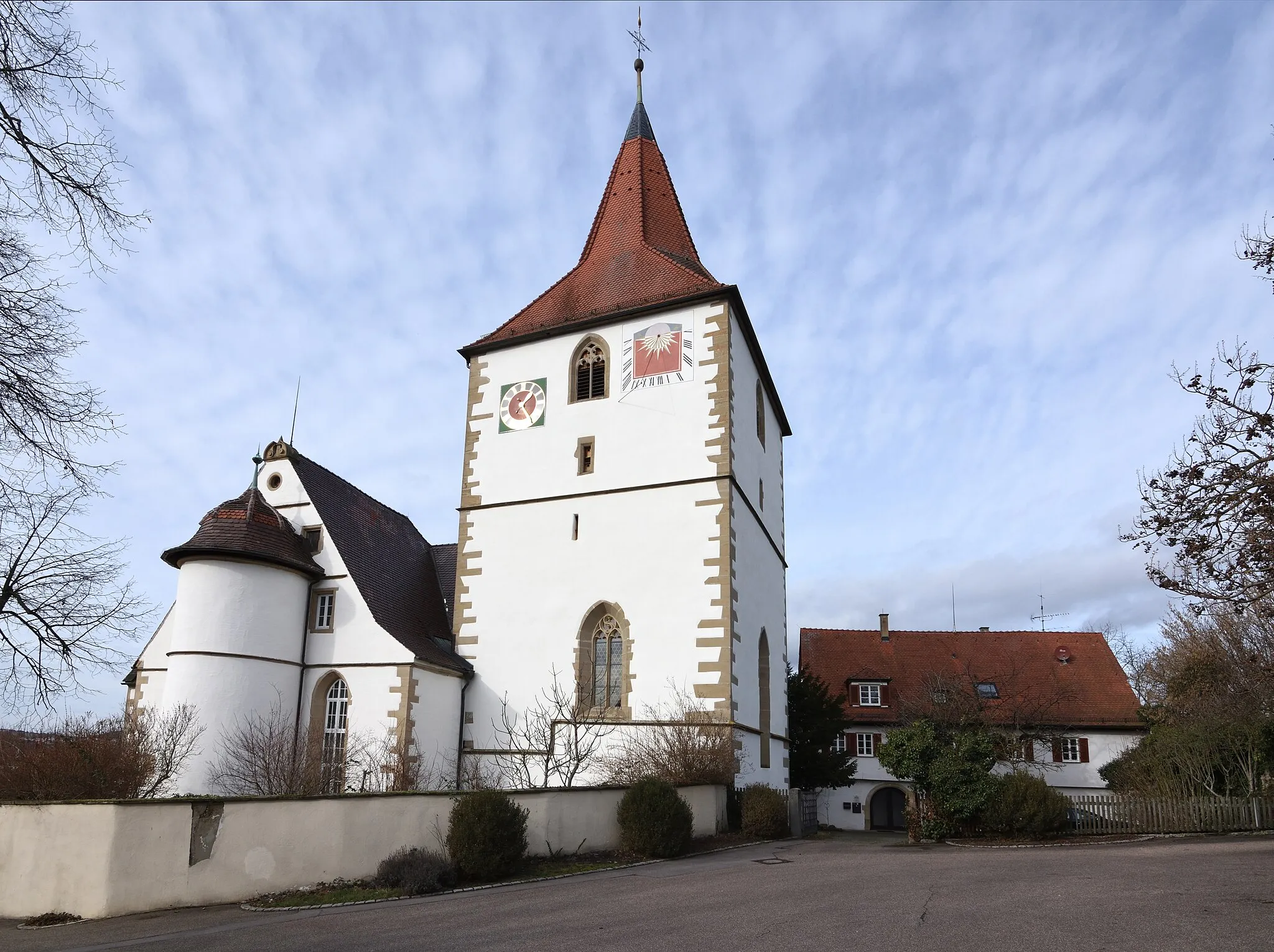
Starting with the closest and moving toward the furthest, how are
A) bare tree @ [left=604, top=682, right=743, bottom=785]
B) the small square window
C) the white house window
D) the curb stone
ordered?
the curb stone, bare tree @ [left=604, top=682, right=743, bottom=785], the white house window, the small square window

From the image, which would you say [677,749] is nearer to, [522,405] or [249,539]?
[522,405]

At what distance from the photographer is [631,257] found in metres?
23.5

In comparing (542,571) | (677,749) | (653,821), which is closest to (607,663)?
(542,571)

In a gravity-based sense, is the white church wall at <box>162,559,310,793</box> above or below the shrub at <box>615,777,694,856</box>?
above

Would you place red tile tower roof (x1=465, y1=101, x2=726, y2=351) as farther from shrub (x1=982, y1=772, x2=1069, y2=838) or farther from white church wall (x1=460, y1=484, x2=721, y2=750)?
shrub (x1=982, y1=772, x2=1069, y2=838)

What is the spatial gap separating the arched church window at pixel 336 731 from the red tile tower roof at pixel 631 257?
840cm

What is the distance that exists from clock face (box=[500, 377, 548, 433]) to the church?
1.9 inches

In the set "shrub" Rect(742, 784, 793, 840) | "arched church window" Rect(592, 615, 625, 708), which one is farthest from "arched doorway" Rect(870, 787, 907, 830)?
"arched church window" Rect(592, 615, 625, 708)

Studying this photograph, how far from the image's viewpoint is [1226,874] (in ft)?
34.9

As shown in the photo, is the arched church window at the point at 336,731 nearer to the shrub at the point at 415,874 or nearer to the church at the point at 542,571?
the church at the point at 542,571

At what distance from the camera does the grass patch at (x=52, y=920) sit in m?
9.59

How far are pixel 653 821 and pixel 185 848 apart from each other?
6.25m

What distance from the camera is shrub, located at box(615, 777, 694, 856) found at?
13.8 meters

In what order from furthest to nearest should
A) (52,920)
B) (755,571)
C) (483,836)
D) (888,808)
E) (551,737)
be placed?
Result: (888,808) < (755,571) < (551,737) < (483,836) < (52,920)
